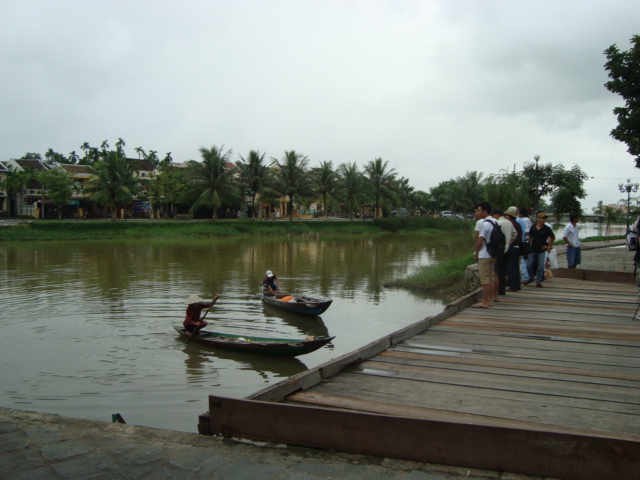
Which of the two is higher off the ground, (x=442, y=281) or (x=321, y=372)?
(x=321, y=372)

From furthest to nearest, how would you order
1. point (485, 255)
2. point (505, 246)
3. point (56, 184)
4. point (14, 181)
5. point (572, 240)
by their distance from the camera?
point (14, 181)
point (56, 184)
point (572, 240)
point (505, 246)
point (485, 255)

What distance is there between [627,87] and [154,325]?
16543 mm

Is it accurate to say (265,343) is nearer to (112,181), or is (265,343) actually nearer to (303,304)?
(303,304)

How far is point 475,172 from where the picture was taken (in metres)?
75.8

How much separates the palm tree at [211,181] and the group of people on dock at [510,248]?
41.0 meters

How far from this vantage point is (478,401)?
4.32m

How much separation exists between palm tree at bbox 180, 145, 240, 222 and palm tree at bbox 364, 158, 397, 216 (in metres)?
17.8

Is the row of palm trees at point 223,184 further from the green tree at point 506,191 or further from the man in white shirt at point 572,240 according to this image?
the man in white shirt at point 572,240

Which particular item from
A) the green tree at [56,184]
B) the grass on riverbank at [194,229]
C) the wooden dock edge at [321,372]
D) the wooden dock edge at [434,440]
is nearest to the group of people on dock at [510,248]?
the wooden dock edge at [321,372]

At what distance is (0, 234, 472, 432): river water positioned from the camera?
7.96m

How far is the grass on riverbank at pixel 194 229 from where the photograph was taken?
136 feet

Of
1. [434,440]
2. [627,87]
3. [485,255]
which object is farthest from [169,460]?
[627,87]

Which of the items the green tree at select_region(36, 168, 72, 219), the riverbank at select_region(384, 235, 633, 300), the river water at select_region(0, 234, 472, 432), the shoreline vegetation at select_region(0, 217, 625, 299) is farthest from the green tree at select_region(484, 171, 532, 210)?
the green tree at select_region(36, 168, 72, 219)

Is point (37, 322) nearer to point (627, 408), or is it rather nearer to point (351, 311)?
point (351, 311)
